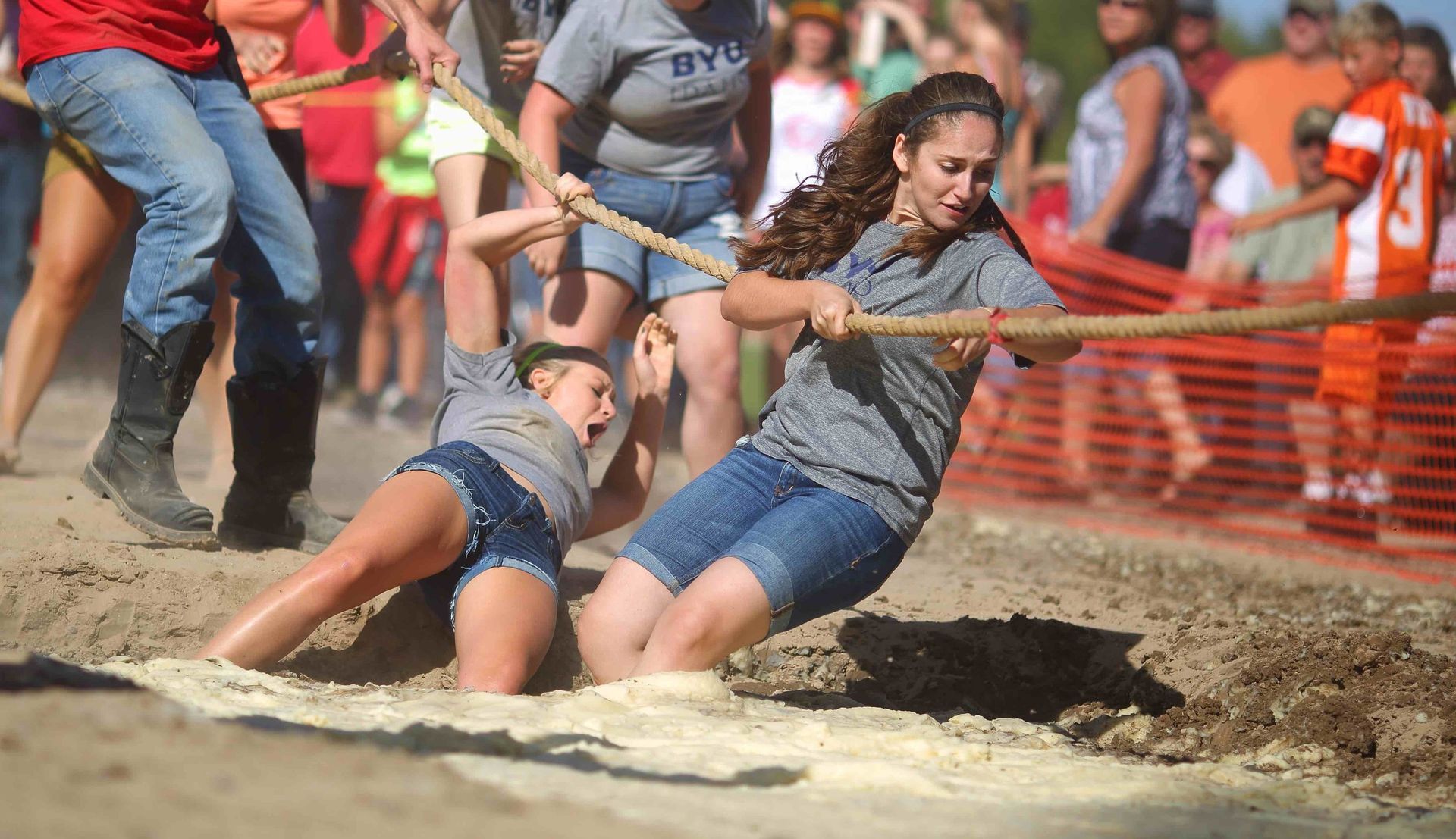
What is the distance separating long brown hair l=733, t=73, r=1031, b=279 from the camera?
3.41m

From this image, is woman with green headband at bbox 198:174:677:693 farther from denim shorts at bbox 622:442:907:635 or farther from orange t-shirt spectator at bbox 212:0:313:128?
orange t-shirt spectator at bbox 212:0:313:128

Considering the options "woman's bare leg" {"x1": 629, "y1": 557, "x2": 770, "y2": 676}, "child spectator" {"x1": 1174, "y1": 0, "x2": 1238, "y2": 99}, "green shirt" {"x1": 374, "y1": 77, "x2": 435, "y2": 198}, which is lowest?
"woman's bare leg" {"x1": 629, "y1": 557, "x2": 770, "y2": 676}

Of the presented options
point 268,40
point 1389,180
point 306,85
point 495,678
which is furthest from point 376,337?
point 495,678

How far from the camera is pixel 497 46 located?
4.42 m

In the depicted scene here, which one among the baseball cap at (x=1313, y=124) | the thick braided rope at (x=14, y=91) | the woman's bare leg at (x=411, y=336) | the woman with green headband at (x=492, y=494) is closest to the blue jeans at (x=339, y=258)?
the woman's bare leg at (x=411, y=336)

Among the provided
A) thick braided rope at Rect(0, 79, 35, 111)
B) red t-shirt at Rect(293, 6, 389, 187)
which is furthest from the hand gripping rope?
red t-shirt at Rect(293, 6, 389, 187)

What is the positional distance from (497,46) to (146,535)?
5.71 feet

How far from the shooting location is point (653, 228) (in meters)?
4.39

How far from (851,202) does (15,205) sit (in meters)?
5.76

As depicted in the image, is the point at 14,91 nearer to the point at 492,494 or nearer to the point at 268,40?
the point at 268,40

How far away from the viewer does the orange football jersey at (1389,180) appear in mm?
6289

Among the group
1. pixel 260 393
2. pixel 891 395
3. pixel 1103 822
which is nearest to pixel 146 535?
pixel 260 393

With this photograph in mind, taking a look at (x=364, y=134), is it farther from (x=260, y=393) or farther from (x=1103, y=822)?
(x=1103, y=822)

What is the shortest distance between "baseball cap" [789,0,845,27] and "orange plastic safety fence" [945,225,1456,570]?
168 centimetres
